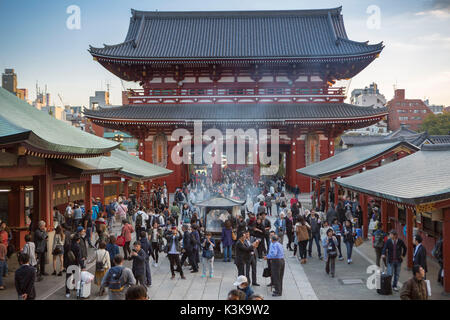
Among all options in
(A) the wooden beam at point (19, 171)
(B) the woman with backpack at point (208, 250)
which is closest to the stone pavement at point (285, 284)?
(B) the woman with backpack at point (208, 250)

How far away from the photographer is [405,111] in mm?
86438

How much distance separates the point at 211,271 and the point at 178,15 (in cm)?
3355

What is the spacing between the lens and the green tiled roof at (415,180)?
9148 mm

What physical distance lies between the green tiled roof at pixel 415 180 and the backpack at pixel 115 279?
7367 mm

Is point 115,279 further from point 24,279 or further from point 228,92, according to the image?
point 228,92

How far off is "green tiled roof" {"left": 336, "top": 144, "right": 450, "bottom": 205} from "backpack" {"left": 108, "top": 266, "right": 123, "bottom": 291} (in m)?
7.37

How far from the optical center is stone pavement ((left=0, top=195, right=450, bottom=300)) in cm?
992

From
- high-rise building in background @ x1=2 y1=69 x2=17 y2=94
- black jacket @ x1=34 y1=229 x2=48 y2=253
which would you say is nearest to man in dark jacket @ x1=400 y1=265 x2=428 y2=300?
black jacket @ x1=34 y1=229 x2=48 y2=253

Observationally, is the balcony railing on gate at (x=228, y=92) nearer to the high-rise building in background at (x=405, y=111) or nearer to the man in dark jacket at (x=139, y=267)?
the man in dark jacket at (x=139, y=267)

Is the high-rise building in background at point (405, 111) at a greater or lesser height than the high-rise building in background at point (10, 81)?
greater

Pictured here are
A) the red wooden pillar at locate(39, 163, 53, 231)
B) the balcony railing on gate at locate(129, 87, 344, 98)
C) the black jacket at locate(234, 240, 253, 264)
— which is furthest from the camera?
the balcony railing on gate at locate(129, 87, 344, 98)

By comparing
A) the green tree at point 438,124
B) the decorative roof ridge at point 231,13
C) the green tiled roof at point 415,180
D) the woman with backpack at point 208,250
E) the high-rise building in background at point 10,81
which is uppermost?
the decorative roof ridge at point 231,13

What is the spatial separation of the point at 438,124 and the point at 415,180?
60.8 m

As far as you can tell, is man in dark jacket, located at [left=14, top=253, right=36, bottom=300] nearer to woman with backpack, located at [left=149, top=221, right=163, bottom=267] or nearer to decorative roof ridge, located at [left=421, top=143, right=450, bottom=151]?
woman with backpack, located at [left=149, top=221, right=163, bottom=267]
